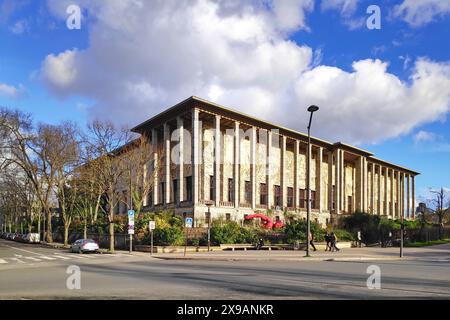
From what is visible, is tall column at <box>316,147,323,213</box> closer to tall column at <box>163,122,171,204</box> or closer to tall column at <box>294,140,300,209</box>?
tall column at <box>294,140,300,209</box>

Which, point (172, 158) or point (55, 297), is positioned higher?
point (172, 158)

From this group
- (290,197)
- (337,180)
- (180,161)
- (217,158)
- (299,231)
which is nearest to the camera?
(299,231)

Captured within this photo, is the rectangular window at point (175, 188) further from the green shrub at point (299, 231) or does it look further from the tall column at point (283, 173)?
the green shrub at point (299, 231)

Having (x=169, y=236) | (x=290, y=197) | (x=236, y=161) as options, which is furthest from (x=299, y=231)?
(x=290, y=197)

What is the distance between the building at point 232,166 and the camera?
60.7m

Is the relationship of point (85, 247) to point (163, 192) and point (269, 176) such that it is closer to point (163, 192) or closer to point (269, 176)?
point (163, 192)

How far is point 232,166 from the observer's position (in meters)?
65.2

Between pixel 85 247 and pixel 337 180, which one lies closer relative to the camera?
pixel 85 247

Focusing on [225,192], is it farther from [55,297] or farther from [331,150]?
[55,297]

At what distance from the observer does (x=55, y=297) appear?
→ 39.1 feet

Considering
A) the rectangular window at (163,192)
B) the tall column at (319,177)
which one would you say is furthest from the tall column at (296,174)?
the rectangular window at (163,192)

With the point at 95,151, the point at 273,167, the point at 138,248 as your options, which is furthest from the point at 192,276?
the point at 273,167
